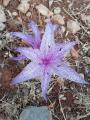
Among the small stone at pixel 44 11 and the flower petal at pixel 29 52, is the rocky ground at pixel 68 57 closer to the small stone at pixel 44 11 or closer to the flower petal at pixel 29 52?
the small stone at pixel 44 11

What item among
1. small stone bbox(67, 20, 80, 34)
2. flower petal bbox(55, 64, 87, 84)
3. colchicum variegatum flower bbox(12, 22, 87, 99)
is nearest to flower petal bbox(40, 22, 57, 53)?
colchicum variegatum flower bbox(12, 22, 87, 99)

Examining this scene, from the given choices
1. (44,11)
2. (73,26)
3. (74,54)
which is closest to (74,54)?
(74,54)

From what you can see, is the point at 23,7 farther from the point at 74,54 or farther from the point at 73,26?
the point at 74,54

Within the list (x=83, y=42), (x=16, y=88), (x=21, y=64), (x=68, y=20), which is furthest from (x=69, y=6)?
(x=16, y=88)

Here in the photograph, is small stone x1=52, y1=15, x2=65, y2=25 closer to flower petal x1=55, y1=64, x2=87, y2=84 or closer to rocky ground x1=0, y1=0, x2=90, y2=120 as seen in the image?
rocky ground x1=0, y1=0, x2=90, y2=120

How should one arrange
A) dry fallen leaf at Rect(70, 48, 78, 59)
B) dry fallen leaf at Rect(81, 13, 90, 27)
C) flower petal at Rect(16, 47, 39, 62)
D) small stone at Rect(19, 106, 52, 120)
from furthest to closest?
dry fallen leaf at Rect(81, 13, 90, 27) → dry fallen leaf at Rect(70, 48, 78, 59) → small stone at Rect(19, 106, 52, 120) → flower petal at Rect(16, 47, 39, 62)

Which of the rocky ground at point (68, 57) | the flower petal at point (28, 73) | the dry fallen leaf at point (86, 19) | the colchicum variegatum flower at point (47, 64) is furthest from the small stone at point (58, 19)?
the flower petal at point (28, 73)

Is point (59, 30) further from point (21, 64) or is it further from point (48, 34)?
point (48, 34)
